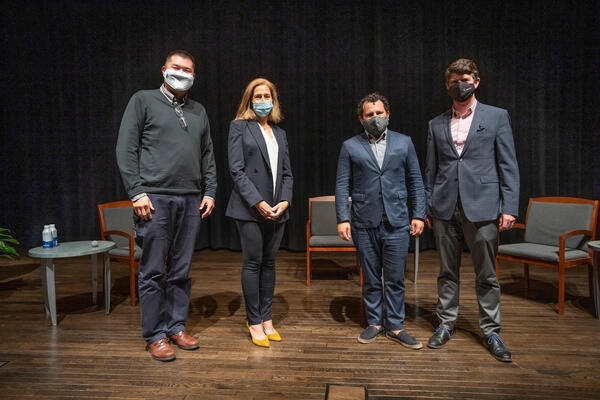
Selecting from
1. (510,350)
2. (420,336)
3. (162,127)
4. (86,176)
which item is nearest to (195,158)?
(162,127)

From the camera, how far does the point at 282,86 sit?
235 inches

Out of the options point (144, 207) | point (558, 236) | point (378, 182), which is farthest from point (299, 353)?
point (558, 236)

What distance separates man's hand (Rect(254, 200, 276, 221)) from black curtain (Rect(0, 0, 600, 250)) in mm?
3564

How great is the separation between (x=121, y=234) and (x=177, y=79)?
5.41 ft

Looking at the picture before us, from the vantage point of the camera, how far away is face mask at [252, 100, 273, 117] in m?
2.49

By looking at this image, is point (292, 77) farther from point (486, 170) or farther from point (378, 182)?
point (486, 170)

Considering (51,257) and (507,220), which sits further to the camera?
(51,257)

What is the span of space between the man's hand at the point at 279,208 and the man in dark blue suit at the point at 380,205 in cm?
34

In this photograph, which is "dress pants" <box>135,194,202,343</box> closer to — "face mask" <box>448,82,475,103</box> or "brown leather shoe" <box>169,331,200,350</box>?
"brown leather shoe" <box>169,331,200,350</box>

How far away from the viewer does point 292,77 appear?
593 cm

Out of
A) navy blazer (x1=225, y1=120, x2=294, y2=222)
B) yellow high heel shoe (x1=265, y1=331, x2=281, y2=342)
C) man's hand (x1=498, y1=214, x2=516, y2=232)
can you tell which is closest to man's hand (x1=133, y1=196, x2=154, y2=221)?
navy blazer (x1=225, y1=120, x2=294, y2=222)

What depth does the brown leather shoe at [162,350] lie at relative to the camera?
2.34 metres

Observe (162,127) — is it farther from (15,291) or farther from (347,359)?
(15,291)

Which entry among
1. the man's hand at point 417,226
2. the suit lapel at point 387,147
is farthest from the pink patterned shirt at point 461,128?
the man's hand at point 417,226
